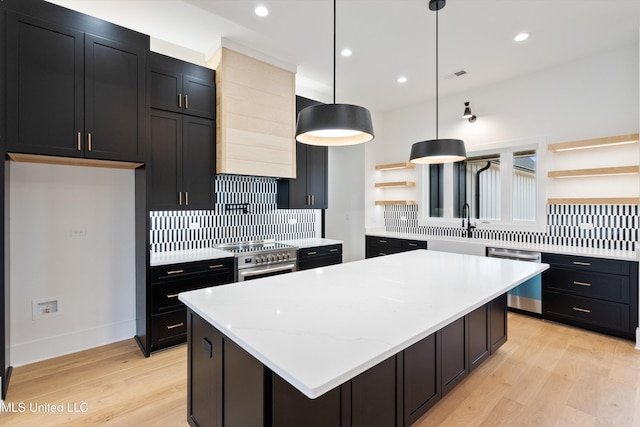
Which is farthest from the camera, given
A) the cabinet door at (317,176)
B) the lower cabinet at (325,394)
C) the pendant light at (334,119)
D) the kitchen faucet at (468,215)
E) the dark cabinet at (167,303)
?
the kitchen faucet at (468,215)

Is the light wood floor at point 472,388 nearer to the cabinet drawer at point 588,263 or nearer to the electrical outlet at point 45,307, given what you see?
the electrical outlet at point 45,307

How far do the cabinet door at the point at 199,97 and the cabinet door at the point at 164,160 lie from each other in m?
0.18

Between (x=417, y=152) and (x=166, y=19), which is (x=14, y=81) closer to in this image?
(x=166, y=19)

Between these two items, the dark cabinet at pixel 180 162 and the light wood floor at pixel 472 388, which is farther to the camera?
the dark cabinet at pixel 180 162

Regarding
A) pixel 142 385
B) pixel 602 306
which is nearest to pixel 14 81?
pixel 142 385

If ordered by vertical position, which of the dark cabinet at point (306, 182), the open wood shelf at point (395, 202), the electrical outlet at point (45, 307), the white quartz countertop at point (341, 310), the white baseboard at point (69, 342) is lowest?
the white baseboard at point (69, 342)

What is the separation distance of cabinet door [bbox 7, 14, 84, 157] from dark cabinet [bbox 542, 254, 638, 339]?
4.89 m

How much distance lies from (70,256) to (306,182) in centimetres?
274

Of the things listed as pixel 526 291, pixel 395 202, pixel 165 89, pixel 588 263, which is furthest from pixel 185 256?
pixel 588 263

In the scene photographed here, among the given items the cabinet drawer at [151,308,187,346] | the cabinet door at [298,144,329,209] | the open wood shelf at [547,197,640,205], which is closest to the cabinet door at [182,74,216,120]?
the cabinet door at [298,144,329,209]

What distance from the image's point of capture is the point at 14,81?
7.51 feet

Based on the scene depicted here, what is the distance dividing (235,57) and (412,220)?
3743 mm

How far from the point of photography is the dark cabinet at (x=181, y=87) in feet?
10.1

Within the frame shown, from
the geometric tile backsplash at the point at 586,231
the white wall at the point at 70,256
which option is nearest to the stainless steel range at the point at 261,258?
the white wall at the point at 70,256
